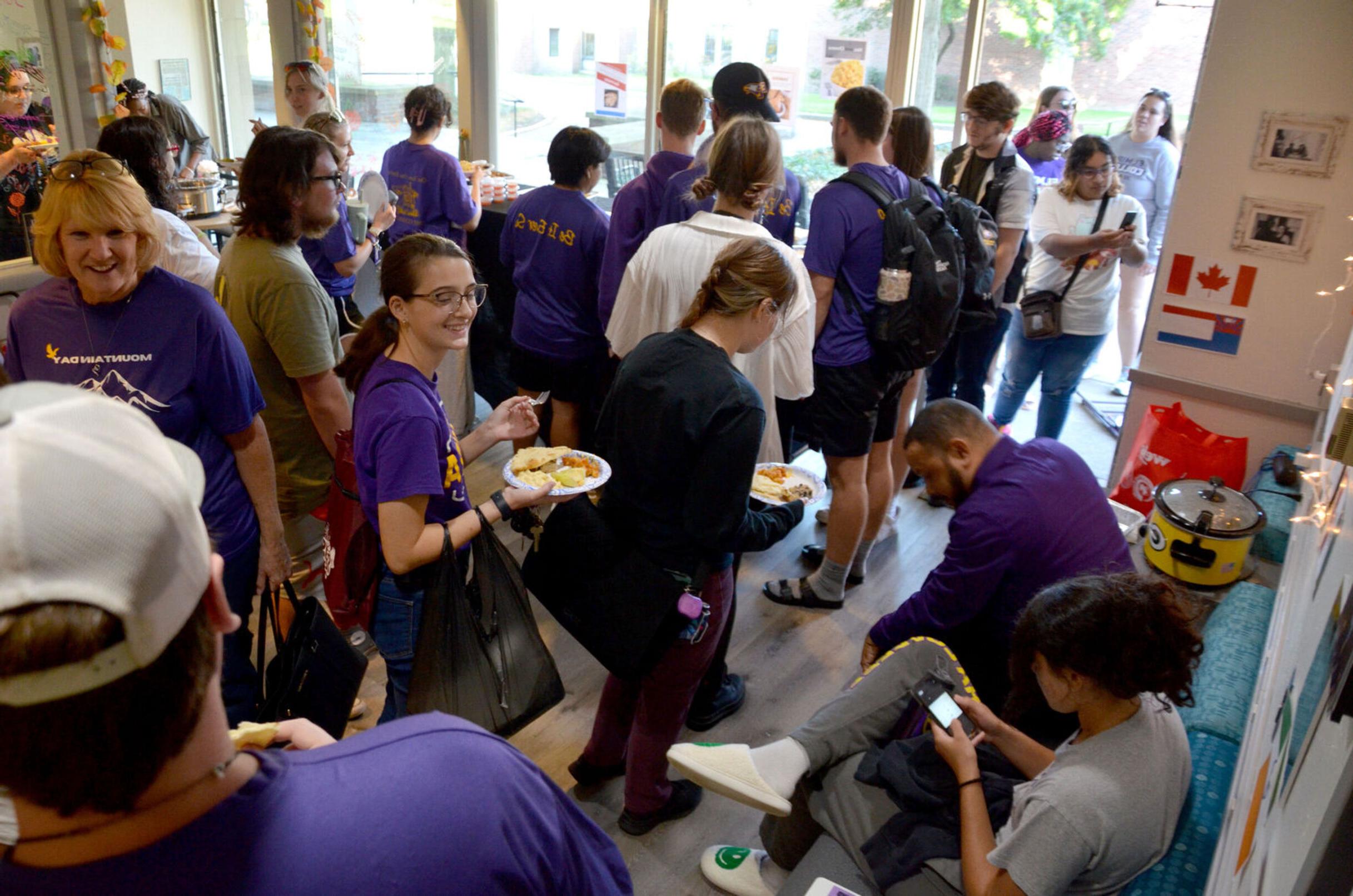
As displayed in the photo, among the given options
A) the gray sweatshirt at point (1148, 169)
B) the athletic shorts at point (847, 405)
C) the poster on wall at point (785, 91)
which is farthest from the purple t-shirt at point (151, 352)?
the gray sweatshirt at point (1148, 169)

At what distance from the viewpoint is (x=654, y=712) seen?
7.92 feet

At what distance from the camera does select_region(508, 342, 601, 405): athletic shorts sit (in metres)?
4.01

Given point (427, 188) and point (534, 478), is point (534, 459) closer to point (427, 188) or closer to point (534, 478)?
point (534, 478)

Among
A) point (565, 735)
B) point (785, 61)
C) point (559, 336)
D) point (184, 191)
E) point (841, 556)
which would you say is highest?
point (785, 61)

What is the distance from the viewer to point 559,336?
391 centimetres

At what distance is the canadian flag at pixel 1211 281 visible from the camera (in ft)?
11.7

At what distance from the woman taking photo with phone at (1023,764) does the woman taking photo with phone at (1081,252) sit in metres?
2.53

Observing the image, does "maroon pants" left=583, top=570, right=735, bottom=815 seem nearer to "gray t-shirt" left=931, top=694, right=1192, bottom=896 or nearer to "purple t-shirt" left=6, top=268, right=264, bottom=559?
"gray t-shirt" left=931, top=694, right=1192, bottom=896

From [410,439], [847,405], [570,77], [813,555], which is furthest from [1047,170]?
[410,439]

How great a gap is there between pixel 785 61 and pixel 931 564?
346cm

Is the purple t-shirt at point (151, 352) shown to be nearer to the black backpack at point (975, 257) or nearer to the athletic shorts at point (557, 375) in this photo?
the athletic shorts at point (557, 375)

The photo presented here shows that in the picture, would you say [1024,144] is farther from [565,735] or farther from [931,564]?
[565,735]

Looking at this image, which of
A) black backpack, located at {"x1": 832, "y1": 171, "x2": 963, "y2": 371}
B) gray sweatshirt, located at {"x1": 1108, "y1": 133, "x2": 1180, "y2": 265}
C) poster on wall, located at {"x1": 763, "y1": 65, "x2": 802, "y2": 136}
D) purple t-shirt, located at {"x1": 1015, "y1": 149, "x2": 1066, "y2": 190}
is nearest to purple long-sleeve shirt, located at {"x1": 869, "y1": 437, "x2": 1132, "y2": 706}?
black backpack, located at {"x1": 832, "y1": 171, "x2": 963, "y2": 371}

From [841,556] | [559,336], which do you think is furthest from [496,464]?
[841,556]
